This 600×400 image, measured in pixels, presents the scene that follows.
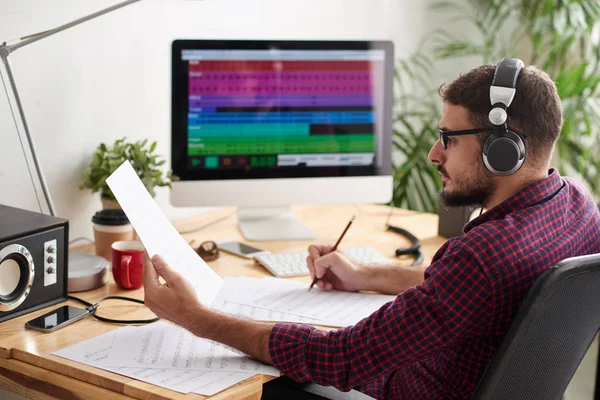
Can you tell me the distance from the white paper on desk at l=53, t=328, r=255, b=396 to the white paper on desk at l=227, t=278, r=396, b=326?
0.32 m

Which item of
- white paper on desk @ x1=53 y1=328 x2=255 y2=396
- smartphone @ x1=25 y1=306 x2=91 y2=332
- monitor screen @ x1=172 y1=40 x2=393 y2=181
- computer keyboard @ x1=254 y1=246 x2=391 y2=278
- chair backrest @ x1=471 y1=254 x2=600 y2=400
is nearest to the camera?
chair backrest @ x1=471 y1=254 x2=600 y2=400

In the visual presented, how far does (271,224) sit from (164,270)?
0.83 metres

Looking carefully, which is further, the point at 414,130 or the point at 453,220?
the point at 414,130

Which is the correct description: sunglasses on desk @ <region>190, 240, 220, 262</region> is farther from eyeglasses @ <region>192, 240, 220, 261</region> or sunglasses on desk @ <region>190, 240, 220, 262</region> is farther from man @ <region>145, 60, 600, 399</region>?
man @ <region>145, 60, 600, 399</region>

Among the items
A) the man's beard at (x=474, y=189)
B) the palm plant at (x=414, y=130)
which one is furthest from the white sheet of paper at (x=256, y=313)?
the palm plant at (x=414, y=130)

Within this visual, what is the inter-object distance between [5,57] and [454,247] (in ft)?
3.41

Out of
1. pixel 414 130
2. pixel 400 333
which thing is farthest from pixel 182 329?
pixel 414 130

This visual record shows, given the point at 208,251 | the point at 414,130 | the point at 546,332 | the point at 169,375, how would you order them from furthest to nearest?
the point at 414,130
the point at 208,251
the point at 169,375
the point at 546,332

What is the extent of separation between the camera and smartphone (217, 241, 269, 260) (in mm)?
1996

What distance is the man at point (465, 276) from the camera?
122cm

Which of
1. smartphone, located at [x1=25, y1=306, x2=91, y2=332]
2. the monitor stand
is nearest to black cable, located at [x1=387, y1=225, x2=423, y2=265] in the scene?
the monitor stand

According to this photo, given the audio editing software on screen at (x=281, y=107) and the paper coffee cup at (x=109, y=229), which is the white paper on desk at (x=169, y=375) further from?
the audio editing software on screen at (x=281, y=107)

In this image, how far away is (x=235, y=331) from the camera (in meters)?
1.39

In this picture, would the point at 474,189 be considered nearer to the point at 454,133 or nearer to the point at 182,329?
the point at 454,133
